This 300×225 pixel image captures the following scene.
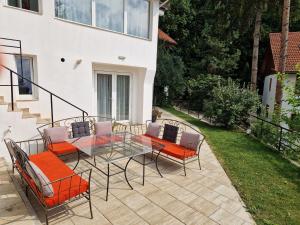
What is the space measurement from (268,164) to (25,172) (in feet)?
20.8

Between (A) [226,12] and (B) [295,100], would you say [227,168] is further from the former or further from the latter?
(A) [226,12]

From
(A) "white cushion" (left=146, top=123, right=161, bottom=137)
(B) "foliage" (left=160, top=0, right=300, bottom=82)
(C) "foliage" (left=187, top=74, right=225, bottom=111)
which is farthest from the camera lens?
(B) "foliage" (left=160, top=0, right=300, bottom=82)

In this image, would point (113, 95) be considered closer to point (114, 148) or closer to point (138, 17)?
point (138, 17)

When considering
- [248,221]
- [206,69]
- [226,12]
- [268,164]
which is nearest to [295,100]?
[268,164]

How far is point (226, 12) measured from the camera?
15641mm

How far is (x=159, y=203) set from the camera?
3.92 m

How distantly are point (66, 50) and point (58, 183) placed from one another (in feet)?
16.2

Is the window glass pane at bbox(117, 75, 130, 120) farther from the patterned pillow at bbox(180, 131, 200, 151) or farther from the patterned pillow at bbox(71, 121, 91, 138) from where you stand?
the patterned pillow at bbox(180, 131, 200, 151)

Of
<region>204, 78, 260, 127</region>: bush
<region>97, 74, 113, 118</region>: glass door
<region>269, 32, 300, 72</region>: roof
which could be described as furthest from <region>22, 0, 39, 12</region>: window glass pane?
<region>269, 32, 300, 72</region>: roof

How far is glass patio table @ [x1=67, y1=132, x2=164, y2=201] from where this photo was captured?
4.62m

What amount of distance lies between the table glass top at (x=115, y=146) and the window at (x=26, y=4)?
14.2ft

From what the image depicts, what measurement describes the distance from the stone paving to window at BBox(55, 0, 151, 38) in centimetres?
520

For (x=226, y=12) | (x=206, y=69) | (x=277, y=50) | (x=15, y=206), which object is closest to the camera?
(x=15, y=206)

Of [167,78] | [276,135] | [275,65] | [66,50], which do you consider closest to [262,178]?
[276,135]
